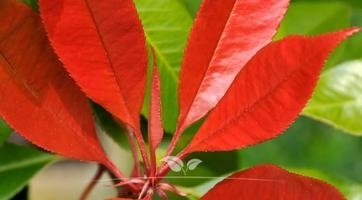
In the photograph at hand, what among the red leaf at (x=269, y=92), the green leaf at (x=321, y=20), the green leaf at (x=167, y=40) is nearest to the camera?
the red leaf at (x=269, y=92)

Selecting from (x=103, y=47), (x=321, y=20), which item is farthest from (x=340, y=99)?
(x=103, y=47)

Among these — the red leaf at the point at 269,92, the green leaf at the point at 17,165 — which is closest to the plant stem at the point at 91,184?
the green leaf at the point at 17,165

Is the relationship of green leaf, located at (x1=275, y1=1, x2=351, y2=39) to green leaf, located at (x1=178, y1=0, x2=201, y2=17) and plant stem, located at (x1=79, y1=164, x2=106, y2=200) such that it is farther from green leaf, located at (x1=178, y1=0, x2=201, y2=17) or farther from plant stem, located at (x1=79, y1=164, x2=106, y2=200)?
plant stem, located at (x1=79, y1=164, x2=106, y2=200)

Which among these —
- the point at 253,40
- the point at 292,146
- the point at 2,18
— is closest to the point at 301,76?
the point at 253,40

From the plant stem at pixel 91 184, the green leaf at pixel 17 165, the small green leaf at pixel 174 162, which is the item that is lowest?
the plant stem at pixel 91 184

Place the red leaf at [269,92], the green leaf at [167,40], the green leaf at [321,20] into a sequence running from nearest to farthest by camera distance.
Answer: the red leaf at [269,92], the green leaf at [167,40], the green leaf at [321,20]

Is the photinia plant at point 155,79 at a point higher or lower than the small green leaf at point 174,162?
higher

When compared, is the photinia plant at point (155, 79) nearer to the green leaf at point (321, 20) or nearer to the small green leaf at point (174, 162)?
the small green leaf at point (174, 162)
